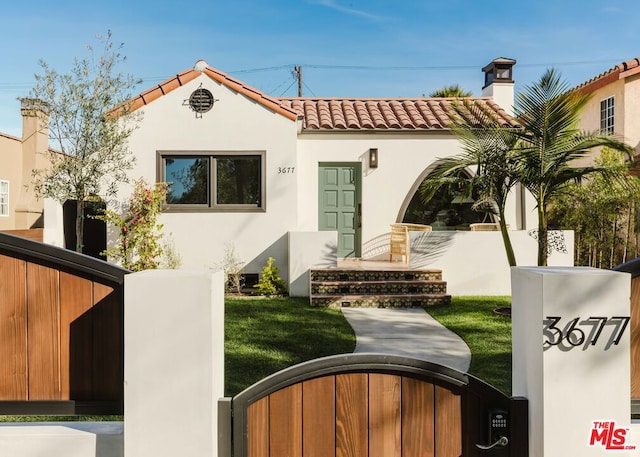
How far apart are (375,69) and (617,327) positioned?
36.9 meters

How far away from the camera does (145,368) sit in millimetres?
2566

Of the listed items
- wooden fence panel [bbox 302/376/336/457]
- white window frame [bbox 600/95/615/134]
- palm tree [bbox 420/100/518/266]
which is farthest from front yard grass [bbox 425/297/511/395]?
white window frame [bbox 600/95/615/134]

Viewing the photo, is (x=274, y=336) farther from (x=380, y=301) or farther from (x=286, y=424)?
(x=286, y=424)

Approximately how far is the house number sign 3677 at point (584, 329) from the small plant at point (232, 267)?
349 inches

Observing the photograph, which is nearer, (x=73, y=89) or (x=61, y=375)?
(x=61, y=375)

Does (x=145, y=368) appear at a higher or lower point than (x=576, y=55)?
lower

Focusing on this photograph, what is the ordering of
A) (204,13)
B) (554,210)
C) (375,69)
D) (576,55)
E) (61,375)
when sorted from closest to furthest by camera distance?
(61,375) < (554,210) < (204,13) < (576,55) < (375,69)

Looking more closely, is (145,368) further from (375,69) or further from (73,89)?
(375,69)

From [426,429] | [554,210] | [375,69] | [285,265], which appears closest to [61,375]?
[426,429]

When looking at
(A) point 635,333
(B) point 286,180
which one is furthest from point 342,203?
(A) point 635,333

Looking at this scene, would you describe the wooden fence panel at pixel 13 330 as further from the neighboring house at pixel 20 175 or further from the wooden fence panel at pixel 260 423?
the neighboring house at pixel 20 175

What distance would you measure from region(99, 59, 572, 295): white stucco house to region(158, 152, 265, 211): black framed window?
23 millimetres

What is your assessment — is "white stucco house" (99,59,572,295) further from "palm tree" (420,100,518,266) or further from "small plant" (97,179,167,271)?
"palm tree" (420,100,518,266)

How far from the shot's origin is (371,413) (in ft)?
8.87
